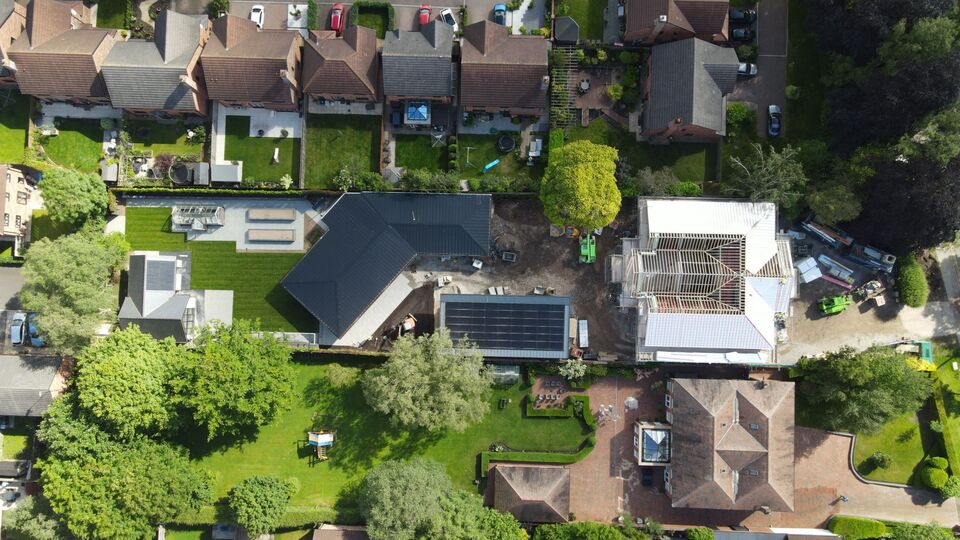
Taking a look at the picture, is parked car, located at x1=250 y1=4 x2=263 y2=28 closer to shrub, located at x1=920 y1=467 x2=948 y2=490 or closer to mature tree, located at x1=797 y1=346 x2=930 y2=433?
mature tree, located at x1=797 y1=346 x2=930 y2=433

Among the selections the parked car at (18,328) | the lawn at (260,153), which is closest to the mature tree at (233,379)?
the lawn at (260,153)

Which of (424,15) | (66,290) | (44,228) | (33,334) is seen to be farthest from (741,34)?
(33,334)

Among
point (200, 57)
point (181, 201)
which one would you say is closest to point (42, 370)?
point (181, 201)

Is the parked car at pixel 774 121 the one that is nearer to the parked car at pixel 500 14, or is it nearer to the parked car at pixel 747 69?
the parked car at pixel 747 69

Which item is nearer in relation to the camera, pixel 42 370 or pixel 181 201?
pixel 42 370

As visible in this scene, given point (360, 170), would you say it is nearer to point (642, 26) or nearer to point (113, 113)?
point (113, 113)

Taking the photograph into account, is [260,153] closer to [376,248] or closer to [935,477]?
[376,248]
